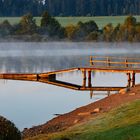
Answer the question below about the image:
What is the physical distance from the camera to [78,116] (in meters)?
35.2

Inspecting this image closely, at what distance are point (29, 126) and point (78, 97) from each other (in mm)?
13427

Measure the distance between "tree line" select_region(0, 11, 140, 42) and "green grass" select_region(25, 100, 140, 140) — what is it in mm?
107919

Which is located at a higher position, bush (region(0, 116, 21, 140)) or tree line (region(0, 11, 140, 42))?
bush (region(0, 116, 21, 140))

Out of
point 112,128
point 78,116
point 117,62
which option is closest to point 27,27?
point 117,62

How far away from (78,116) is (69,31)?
113969mm

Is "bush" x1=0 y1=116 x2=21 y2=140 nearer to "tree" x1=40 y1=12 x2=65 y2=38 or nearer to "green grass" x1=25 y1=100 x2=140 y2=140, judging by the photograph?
"green grass" x1=25 y1=100 x2=140 y2=140

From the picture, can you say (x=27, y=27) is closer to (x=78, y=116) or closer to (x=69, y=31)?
(x=69, y=31)

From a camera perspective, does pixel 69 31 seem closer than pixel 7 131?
No

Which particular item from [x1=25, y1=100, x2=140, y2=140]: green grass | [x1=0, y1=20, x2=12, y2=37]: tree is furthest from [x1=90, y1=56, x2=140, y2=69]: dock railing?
[x1=0, y1=20, x2=12, y2=37]: tree

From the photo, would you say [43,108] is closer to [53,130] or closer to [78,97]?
[78,97]

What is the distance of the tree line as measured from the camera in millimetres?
→ 138375

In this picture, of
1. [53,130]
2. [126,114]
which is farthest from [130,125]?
[53,130]

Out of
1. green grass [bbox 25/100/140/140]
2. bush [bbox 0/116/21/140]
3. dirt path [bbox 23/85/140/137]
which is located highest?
bush [bbox 0/116/21/140]

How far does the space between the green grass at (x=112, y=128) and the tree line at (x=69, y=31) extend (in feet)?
354
